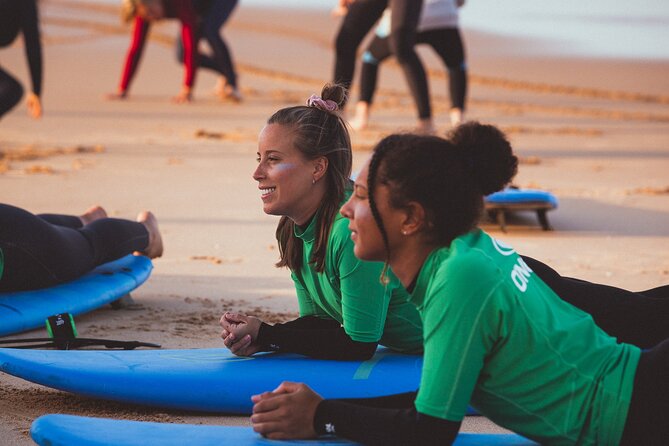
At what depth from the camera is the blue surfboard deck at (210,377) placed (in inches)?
123

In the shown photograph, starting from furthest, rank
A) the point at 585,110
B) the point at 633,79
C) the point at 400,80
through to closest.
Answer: the point at 633,79 < the point at 400,80 < the point at 585,110

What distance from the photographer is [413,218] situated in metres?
2.23

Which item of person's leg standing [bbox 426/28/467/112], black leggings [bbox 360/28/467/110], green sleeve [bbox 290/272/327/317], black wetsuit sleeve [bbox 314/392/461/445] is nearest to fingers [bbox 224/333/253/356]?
green sleeve [bbox 290/272/327/317]

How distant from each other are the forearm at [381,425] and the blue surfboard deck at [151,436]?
68mm

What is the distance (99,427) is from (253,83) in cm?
1291

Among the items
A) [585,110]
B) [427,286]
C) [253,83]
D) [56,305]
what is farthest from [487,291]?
[253,83]

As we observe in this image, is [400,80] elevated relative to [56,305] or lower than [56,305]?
lower

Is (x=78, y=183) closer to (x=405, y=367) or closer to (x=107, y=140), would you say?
(x=107, y=140)

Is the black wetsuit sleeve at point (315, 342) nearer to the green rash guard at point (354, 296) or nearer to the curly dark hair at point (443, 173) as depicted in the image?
the green rash guard at point (354, 296)

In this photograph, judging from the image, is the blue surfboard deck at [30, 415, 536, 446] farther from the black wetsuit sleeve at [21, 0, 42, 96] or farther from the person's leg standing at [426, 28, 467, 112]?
the person's leg standing at [426, 28, 467, 112]

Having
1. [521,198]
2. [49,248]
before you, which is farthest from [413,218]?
[521,198]

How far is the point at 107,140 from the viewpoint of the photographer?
10.0 meters

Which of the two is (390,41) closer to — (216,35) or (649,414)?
(216,35)

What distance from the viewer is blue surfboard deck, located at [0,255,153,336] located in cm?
391
